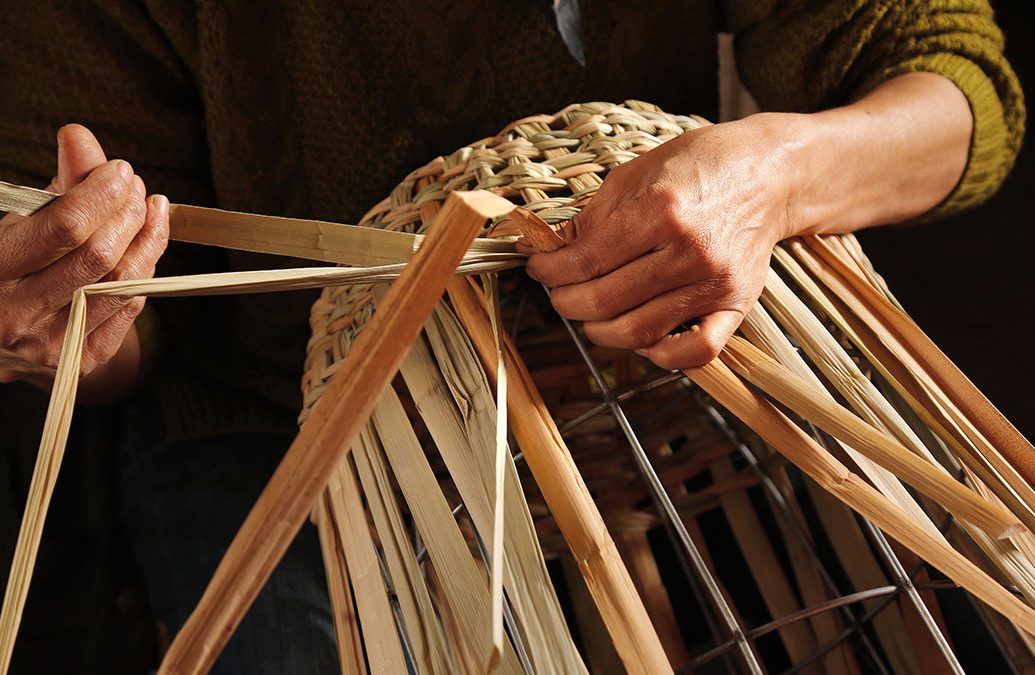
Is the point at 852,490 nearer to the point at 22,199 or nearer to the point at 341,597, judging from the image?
the point at 341,597

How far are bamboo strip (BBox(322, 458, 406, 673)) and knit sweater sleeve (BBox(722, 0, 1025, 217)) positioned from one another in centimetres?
55

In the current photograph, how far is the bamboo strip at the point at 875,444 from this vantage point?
1.44 feet

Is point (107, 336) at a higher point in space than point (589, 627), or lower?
higher

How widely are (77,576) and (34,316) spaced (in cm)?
44

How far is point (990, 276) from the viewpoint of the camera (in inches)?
43.2

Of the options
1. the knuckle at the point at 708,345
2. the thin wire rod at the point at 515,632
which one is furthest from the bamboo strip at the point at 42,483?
the knuckle at the point at 708,345

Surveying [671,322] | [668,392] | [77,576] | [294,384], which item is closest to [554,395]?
[668,392]

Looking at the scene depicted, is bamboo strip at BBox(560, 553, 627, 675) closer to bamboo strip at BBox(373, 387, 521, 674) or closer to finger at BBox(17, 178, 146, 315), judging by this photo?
bamboo strip at BBox(373, 387, 521, 674)

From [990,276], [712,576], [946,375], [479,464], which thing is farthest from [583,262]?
[990,276]

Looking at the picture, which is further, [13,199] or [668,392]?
[668,392]

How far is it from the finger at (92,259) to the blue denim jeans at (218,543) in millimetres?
357

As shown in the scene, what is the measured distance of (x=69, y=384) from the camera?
384mm

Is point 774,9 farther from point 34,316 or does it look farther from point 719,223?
point 34,316

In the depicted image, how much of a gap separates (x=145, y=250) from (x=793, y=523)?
67 cm
